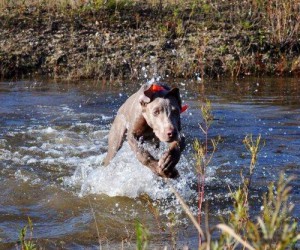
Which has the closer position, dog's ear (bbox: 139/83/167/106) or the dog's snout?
the dog's snout

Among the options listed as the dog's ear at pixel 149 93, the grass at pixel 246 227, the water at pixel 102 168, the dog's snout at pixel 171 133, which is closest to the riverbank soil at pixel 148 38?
the water at pixel 102 168

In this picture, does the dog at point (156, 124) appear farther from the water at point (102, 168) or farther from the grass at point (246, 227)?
the grass at point (246, 227)

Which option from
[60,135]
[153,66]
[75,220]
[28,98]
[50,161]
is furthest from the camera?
[153,66]

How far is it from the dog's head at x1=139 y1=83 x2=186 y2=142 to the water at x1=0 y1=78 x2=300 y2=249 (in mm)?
627

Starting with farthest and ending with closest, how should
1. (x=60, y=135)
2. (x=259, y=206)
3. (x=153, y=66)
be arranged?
(x=153, y=66)
(x=60, y=135)
(x=259, y=206)

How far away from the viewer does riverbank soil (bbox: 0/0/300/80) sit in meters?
13.7

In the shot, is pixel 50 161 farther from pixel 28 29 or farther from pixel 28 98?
pixel 28 29

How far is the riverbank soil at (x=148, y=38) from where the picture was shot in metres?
13.7

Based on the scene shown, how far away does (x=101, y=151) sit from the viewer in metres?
7.91

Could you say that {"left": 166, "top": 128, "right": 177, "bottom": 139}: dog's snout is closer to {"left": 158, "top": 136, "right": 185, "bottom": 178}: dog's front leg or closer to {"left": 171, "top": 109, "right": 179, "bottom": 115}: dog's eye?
{"left": 158, "top": 136, "right": 185, "bottom": 178}: dog's front leg

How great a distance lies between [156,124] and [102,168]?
1571 mm

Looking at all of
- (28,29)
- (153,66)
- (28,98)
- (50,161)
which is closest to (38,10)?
(28,29)

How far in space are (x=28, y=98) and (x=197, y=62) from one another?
4152mm

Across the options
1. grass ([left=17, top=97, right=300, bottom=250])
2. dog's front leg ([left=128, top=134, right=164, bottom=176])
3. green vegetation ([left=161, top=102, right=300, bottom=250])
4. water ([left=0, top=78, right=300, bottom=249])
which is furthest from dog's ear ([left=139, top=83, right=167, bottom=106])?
green vegetation ([left=161, top=102, right=300, bottom=250])
